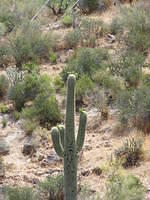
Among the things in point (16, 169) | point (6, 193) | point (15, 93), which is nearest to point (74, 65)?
point (15, 93)

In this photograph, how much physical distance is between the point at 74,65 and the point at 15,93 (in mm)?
2614

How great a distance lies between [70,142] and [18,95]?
7436 mm

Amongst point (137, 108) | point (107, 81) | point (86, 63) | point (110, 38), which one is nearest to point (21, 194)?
point (137, 108)

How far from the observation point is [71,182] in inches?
327

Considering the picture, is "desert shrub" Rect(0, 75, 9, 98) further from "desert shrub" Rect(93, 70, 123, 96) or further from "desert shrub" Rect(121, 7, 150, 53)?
"desert shrub" Rect(121, 7, 150, 53)

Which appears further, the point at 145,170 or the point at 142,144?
the point at 142,144

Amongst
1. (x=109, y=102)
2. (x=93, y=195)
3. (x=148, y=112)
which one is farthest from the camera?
(x=109, y=102)

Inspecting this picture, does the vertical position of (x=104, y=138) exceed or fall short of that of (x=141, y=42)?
it falls short

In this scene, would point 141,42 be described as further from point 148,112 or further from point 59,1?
point 59,1

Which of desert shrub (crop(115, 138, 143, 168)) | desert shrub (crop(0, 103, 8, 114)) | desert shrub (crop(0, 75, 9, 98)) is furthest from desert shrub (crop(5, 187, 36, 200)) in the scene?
desert shrub (crop(0, 75, 9, 98))

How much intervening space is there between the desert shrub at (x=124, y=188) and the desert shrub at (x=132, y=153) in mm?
1268

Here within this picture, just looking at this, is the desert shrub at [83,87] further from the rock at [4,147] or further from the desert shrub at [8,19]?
the desert shrub at [8,19]

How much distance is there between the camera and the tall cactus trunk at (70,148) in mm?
7871

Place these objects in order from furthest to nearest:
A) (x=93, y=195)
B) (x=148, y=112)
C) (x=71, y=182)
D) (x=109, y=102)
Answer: (x=109, y=102)
(x=148, y=112)
(x=93, y=195)
(x=71, y=182)
